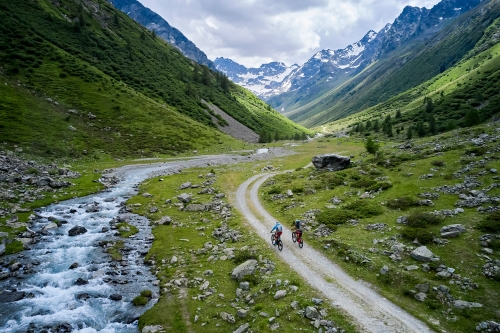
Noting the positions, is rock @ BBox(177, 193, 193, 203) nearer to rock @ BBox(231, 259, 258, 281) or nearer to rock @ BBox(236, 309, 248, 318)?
rock @ BBox(231, 259, 258, 281)

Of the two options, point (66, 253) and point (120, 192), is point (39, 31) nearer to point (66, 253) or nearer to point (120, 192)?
point (120, 192)

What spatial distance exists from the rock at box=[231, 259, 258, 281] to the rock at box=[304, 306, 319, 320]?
24.7 feet

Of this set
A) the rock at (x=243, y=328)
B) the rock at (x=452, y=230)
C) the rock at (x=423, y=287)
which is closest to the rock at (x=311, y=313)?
the rock at (x=243, y=328)

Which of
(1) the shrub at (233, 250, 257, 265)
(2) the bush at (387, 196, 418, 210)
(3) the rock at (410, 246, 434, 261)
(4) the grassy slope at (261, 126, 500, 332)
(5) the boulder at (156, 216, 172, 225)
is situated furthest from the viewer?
(5) the boulder at (156, 216, 172, 225)

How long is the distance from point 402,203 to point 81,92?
119 metres

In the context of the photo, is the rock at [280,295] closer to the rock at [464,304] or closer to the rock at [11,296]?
the rock at [464,304]

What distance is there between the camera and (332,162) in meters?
60.0

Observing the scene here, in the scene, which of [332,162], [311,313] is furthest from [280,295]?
[332,162]

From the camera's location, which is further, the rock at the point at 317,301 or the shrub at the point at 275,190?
the shrub at the point at 275,190

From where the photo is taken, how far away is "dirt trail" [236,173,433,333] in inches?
693

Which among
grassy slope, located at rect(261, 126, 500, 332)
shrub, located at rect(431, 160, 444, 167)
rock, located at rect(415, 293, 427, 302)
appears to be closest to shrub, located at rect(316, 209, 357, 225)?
grassy slope, located at rect(261, 126, 500, 332)

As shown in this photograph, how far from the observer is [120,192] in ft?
179

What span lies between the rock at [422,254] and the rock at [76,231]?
37.2m

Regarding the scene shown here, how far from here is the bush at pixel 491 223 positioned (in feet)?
78.6
